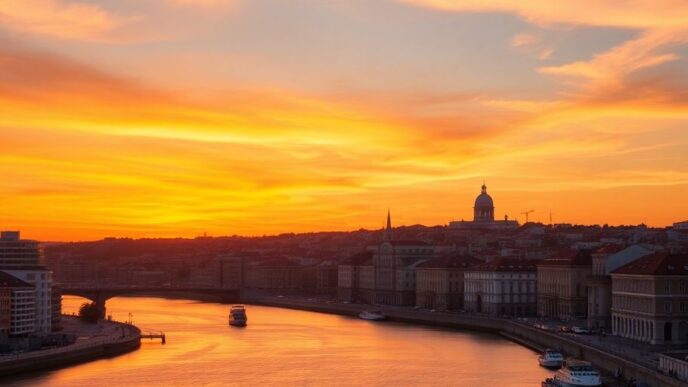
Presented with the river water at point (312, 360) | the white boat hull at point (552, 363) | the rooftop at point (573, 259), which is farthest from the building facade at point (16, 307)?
the rooftop at point (573, 259)

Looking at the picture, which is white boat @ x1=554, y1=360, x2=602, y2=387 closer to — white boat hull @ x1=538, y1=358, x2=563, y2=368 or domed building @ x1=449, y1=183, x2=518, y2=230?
white boat hull @ x1=538, y1=358, x2=563, y2=368

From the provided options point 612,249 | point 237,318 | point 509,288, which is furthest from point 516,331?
point 237,318

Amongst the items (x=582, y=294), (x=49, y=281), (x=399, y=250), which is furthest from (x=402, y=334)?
(x=399, y=250)

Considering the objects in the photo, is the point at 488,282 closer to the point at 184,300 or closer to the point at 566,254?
the point at 566,254

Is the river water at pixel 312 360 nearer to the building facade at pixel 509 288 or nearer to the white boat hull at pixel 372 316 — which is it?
the building facade at pixel 509 288

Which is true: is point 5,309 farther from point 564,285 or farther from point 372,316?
point 372,316

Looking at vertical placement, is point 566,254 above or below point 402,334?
above
